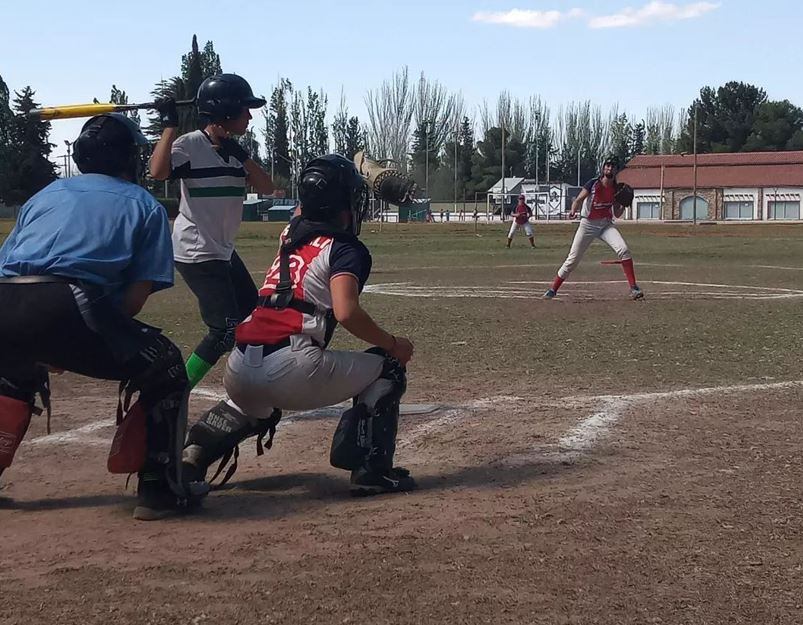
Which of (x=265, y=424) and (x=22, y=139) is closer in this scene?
(x=265, y=424)

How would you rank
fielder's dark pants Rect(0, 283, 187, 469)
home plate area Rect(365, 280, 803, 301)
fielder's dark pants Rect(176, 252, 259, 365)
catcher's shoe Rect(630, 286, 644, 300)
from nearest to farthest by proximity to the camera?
fielder's dark pants Rect(0, 283, 187, 469) < fielder's dark pants Rect(176, 252, 259, 365) < catcher's shoe Rect(630, 286, 644, 300) < home plate area Rect(365, 280, 803, 301)

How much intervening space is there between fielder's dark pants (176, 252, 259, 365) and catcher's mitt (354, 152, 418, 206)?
1.01 meters

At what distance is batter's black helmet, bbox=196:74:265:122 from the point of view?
5762 mm

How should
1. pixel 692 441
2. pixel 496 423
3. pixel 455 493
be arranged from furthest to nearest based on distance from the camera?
pixel 496 423
pixel 692 441
pixel 455 493

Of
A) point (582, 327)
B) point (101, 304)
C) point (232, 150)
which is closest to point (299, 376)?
point (101, 304)

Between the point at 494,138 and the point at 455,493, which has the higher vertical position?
the point at 494,138

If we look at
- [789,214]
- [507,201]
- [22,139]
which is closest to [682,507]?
[22,139]

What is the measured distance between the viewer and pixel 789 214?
84.1 meters

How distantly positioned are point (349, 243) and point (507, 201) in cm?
9266

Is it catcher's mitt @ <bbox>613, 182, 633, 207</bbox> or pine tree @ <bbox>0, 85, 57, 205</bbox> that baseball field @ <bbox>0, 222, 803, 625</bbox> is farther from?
pine tree @ <bbox>0, 85, 57, 205</bbox>

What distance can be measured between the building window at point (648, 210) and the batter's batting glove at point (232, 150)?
8379 cm

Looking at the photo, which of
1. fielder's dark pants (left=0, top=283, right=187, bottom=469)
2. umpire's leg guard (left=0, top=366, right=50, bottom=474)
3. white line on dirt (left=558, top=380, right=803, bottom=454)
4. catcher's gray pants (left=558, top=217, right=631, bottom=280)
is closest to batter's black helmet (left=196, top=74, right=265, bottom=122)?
fielder's dark pants (left=0, top=283, right=187, bottom=469)

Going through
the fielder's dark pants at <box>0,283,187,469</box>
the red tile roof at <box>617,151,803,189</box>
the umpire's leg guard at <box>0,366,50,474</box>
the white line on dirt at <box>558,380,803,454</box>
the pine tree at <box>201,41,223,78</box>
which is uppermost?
the pine tree at <box>201,41,223,78</box>

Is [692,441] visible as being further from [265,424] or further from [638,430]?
[265,424]
